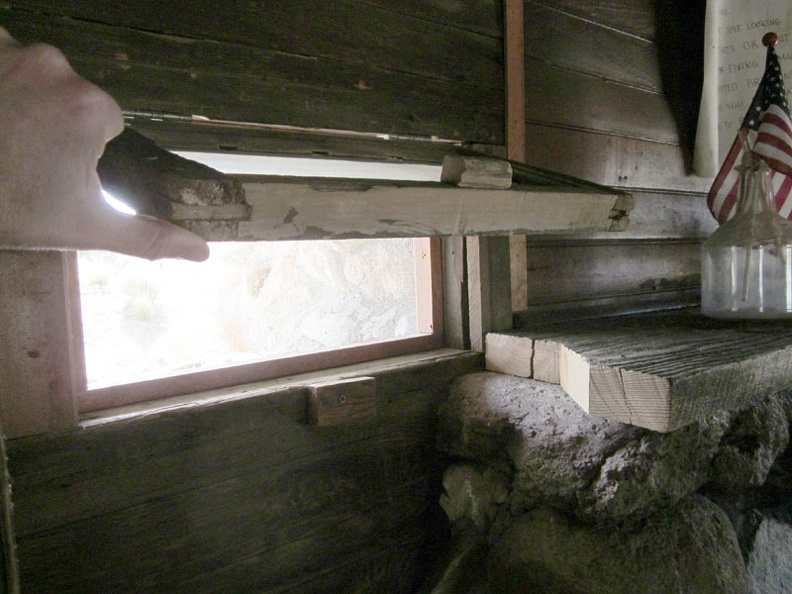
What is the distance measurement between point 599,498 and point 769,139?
51.3 inches

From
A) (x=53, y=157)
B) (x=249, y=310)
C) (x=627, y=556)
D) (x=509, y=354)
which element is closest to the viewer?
(x=53, y=157)

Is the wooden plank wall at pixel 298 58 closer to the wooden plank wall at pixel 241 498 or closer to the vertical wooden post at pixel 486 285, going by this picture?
the vertical wooden post at pixel 486 285

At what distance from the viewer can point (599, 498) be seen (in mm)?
993

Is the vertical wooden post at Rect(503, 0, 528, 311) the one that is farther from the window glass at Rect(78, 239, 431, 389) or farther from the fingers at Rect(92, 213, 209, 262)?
the fingers at Rect(92, 213, 209, 262)

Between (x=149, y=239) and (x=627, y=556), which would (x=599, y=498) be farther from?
(x=149, y=239)

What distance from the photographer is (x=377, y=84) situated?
Answer: 1.17 meters

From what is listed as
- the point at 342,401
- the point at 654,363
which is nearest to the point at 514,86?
the point at 654,363

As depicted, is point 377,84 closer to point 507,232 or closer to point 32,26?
point 507,232

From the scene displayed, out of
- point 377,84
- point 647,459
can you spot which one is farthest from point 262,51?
point 647,459

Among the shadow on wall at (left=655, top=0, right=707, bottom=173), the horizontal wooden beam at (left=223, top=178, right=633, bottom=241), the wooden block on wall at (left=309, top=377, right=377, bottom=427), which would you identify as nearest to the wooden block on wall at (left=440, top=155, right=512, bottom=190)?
the horizontal wooden beam at (left=223, top=178, right=633, bottom=241)

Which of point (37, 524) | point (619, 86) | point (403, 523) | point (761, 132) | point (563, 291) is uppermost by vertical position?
point (619, 86)

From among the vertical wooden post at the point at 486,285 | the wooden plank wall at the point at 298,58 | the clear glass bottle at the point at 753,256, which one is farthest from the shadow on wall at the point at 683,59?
the vertical wooden post at the point at 486,285

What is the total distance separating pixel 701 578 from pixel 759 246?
2.86 feet

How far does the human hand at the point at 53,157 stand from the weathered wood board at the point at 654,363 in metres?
0.77
